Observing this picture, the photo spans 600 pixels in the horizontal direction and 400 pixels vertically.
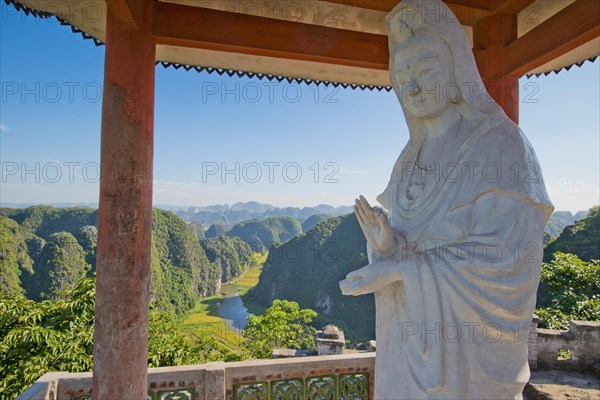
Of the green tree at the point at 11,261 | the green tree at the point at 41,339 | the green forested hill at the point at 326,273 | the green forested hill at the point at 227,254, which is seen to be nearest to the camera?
the green tree at the point at 41,339

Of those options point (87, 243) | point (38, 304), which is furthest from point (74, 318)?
point (87, 243)

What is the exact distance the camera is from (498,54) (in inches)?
176

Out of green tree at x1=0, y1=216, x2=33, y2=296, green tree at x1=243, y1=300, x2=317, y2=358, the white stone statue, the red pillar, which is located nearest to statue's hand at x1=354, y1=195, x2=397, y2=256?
A: the white stone statue

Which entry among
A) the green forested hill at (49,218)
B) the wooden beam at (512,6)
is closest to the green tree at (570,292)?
the wooden beam at (512,6)

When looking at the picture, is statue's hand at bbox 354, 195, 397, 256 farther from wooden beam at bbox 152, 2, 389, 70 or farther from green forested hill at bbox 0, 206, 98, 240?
green forested hill at bbox 0, 206, 98, 240

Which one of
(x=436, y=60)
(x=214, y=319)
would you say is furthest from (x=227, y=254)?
(x=436, y=60)

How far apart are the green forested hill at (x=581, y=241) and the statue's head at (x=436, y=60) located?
52.2ft

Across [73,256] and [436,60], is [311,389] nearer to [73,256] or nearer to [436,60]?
[436,60]

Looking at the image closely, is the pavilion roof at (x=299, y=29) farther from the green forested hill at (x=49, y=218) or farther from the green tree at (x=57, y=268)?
the green forested hill at (x=49, y=218)

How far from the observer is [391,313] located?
182 cm

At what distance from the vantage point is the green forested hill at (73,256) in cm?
2450

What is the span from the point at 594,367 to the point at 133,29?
27.9 ft

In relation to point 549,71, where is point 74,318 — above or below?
below

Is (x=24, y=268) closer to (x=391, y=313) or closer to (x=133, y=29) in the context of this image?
(x=133, y=29)
